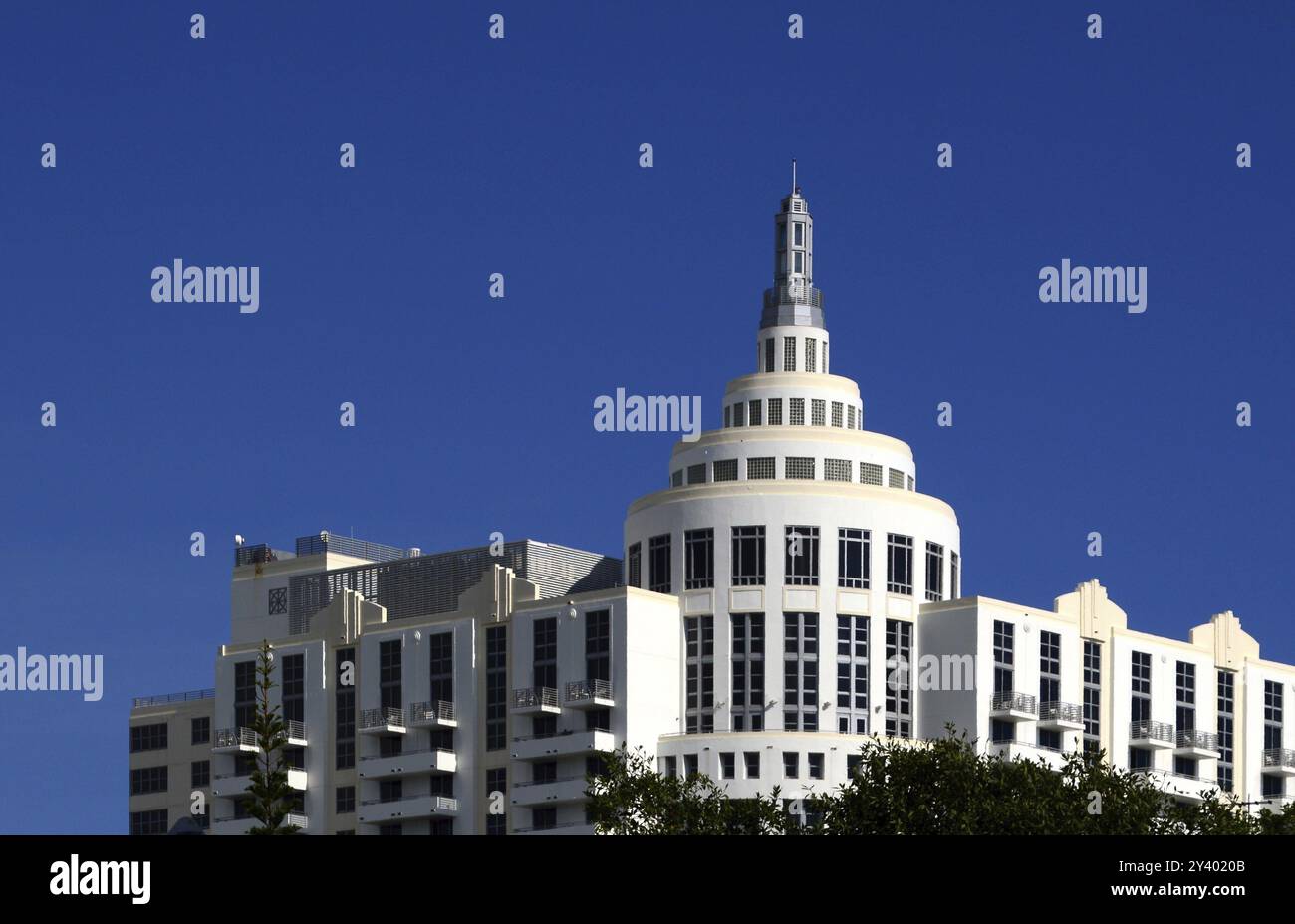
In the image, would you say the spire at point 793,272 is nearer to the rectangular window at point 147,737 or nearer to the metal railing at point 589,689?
the metal railing at point 589,689

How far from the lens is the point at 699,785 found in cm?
13525

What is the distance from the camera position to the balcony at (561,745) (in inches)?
5635

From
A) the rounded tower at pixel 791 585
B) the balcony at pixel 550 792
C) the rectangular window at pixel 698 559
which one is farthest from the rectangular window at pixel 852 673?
the balcony at pixel 550 792

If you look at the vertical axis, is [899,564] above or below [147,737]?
above

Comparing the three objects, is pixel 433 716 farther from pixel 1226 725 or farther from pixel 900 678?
pixel 1226 725

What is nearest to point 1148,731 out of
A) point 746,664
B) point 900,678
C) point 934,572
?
point 934,572

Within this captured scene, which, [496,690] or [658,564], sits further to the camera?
[658,564]

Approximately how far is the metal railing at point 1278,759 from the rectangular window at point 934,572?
25488 mm

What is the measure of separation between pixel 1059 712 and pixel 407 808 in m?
35.9

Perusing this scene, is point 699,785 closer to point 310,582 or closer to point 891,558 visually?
point 891,558

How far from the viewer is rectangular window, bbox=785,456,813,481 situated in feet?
492

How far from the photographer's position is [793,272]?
530 ft

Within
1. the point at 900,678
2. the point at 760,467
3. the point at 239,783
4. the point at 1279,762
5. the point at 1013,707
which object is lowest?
the point at 239,783

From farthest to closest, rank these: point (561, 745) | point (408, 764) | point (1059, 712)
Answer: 1. point (408, 764)
2. point (1059, 712)
3. point (561, 745)
